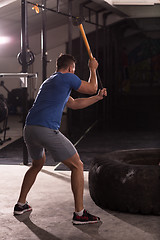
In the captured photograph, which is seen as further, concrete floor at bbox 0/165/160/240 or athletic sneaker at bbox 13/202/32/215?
athletic sneaker at bbox 13/202/32/215

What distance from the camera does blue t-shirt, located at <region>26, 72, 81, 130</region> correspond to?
13.3 ft

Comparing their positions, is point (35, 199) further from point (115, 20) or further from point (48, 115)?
point (115, 20)

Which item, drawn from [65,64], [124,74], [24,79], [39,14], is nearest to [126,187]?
[65,64]

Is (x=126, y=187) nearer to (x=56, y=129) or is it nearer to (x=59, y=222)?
(x=59, y=222)

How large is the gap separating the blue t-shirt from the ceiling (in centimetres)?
366

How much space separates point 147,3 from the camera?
1031cm

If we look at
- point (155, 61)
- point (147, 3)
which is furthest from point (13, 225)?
point (155, 61)

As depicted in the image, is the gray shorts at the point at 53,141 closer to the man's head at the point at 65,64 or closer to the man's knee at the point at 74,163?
the man's knee at the point at 74,163

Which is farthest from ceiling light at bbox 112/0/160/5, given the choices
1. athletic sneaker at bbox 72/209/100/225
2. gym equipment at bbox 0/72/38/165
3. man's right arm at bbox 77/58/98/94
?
athletic sneaker at bbox 72/209/100/225

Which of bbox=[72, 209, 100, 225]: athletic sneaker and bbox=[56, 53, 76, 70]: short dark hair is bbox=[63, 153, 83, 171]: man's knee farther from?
bbox=[56, 53, 76, 70]: short dark hair

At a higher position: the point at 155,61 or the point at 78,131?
the point at 155,61

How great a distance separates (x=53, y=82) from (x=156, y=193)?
1.38 metres

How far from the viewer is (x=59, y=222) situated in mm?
4129

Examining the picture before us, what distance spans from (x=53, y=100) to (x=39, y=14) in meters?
4.93
